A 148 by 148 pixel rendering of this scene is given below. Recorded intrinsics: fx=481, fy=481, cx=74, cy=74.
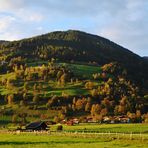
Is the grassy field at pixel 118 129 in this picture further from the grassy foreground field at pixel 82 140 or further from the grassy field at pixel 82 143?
Result: the grassy field at pixel 82 143

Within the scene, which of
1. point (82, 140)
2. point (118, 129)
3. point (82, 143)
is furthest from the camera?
point (118, 129)

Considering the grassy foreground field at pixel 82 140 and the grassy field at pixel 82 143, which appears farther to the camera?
the grassy foreground field at pixel 82 140

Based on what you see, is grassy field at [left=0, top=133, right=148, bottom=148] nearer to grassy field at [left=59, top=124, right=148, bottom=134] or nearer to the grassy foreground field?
the grassy foreground field

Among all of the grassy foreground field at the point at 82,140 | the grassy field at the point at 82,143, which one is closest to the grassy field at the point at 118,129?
the grassy foreground field at the point at 82,140

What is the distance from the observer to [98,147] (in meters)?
62.5

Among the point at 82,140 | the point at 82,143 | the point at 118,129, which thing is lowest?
the point at 82,143

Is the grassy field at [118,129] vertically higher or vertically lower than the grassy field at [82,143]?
higher

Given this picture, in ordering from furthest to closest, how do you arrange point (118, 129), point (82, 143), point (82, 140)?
point (118, 129)
point (82, 140)
point (82, 143)

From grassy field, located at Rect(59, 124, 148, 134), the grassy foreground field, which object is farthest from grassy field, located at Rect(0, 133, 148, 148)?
grassy field, located at Rect(59, 124, 148, 134)

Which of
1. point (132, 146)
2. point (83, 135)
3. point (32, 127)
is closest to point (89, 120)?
point (32, 127)

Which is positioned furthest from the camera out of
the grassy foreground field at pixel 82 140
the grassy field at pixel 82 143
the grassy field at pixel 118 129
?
the grassy field at pixel 118 129

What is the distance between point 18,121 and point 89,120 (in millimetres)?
28805

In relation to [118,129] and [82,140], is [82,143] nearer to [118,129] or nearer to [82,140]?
[82,140]

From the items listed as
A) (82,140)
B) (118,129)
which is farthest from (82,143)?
(118,129)
